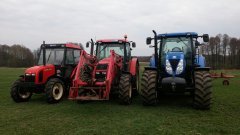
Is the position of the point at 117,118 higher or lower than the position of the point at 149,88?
lower

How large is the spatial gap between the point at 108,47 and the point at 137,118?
4.61m

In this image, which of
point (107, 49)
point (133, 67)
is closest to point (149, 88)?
point (133, 67)

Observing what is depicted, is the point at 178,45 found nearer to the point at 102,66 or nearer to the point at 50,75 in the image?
the point at 102,66

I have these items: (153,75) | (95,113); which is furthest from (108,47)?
(95,113)

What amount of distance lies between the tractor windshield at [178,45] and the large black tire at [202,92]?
1491mm

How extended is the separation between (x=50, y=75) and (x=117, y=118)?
436 centimetres

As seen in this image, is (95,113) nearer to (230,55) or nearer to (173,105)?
(173,105)

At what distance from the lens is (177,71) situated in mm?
8625

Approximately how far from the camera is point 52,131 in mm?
5922

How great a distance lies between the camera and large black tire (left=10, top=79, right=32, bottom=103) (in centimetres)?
1016

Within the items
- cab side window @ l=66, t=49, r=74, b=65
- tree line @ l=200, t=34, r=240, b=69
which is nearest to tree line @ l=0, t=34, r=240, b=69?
tree line @ l=200, t=34, r=240, b=69

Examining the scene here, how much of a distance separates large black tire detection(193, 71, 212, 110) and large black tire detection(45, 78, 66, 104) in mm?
5015

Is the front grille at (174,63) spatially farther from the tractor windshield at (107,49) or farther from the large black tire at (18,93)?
the large black tire at (18,93)

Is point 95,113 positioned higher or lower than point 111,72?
lower
